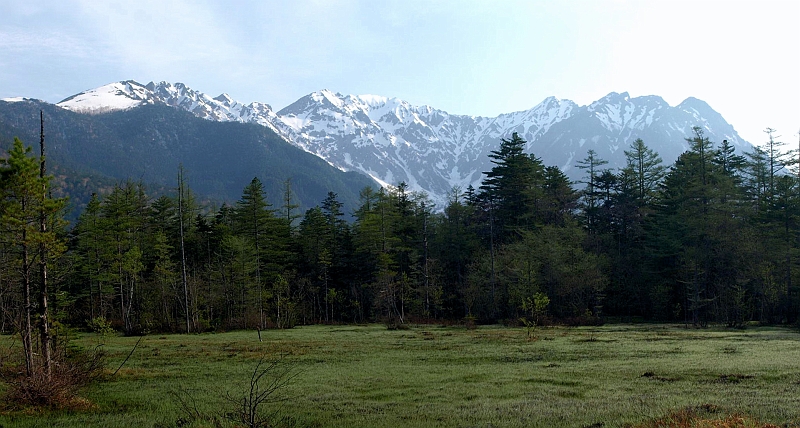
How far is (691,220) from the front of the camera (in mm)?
47188

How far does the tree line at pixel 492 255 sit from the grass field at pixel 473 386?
1888cm

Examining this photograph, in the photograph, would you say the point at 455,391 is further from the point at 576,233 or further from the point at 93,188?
the point at 93,188

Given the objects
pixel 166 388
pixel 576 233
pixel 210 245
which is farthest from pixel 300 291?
pixel 166 388

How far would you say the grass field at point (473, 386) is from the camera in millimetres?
10828

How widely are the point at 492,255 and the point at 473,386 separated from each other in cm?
3945

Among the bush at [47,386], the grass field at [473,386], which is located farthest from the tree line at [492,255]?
the bush at [47,386]

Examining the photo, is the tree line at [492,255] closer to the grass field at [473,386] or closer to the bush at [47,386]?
the grass field at [473,386]

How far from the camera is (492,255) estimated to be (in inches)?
2103

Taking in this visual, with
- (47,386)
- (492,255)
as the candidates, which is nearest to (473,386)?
(47,386)

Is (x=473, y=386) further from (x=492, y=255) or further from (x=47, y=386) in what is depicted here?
(x=492, y=255)

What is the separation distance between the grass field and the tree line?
1888 centimetres

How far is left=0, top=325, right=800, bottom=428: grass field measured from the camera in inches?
426

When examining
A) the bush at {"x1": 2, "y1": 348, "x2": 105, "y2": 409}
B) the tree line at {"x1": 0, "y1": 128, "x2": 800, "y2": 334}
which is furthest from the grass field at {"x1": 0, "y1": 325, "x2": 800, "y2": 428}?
the tree line at {"x1": 0, "y1": 128, "x2": 800, "y2": 334}

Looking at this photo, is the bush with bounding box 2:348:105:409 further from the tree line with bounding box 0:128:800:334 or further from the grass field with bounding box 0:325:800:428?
the tree line with bounding box 0:128:800:334
